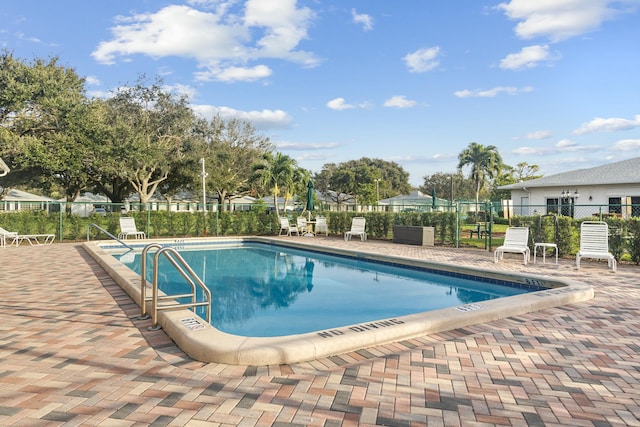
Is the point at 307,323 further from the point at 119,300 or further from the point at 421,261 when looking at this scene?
the point at 421,261

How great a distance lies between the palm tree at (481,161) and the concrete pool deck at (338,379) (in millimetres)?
43343

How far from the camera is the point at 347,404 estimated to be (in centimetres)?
254

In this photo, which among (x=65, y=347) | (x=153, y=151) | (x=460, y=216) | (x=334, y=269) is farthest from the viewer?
(x=153, y=151)

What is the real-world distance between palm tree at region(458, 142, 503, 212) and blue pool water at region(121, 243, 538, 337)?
37.8 meters

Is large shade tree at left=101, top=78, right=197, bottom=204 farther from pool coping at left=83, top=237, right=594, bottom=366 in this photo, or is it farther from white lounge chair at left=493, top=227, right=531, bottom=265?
pool coping at left=83, top=237, right=594, bottom=366

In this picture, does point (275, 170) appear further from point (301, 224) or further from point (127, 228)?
point (127, 228)

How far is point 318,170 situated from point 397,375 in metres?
61.2

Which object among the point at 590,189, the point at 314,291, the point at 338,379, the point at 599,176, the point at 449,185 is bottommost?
the point at 314,291

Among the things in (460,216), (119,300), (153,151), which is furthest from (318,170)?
(119,300)

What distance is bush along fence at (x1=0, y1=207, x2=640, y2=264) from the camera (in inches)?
390

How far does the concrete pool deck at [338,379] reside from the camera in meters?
2.39

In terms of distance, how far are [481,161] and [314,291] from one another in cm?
4196

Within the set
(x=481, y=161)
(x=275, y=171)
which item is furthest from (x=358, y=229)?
(x=481, y=161)

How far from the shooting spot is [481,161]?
45.2m
